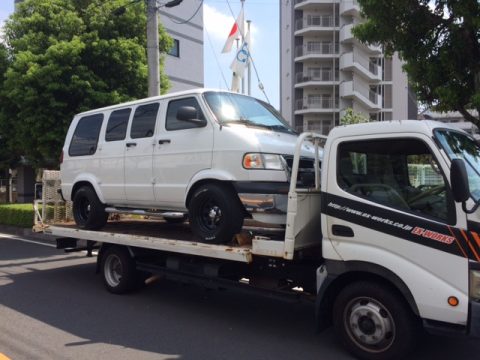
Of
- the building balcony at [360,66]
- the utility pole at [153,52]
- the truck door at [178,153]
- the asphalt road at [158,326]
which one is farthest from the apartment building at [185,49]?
the truck door at [178,153]

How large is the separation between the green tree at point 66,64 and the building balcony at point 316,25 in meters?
36.7

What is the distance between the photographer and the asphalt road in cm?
499

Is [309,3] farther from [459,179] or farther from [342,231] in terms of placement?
[459,179]

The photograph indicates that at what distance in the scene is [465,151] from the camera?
4586 mm

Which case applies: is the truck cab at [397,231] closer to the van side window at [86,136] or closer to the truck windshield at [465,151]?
the truck windshield at [465,151]

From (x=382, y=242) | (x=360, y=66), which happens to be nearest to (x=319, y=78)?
(x=360, y=66)

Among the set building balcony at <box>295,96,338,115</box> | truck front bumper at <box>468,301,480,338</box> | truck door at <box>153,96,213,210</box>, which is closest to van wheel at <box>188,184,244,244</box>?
truck door at <box>153,96,213,210</box>

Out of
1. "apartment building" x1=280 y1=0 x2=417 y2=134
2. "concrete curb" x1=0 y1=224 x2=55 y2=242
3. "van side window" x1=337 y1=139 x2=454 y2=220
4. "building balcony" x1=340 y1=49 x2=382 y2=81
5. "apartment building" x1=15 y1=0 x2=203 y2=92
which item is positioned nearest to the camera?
"van side window" x1=337 y1=139 x2=454 y2=220

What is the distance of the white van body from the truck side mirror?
1.77 metres

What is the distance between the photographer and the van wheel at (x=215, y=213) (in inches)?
223

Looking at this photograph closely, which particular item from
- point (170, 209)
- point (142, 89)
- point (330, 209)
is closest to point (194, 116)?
point (170, 209)

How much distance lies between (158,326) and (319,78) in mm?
46150

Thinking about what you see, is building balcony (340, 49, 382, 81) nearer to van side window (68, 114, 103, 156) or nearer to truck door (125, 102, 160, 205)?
van side window (68, 114, 103, 156)

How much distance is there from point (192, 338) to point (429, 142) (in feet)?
10.4
